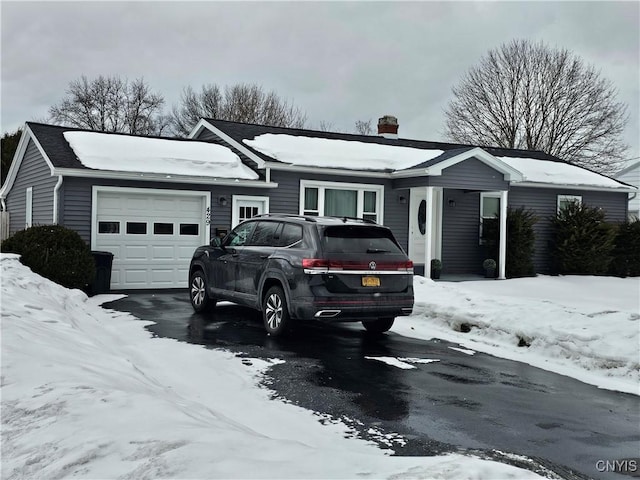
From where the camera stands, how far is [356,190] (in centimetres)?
1920

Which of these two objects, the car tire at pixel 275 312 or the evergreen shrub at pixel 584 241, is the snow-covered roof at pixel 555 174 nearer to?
the evergreen shrub at pixel 584 241

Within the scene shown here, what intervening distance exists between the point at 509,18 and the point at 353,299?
1198 centimetres

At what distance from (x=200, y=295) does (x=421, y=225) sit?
9.98m

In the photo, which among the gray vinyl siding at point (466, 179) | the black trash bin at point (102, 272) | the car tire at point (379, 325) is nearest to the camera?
the car tire at point (379, 325)

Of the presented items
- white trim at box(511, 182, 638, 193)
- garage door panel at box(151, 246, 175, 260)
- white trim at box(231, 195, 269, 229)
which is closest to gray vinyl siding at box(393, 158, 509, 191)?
white trim at box(511, 182, 638, 193)

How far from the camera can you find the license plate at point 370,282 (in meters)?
9.29

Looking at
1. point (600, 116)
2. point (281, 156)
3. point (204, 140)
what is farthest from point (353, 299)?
point (600, 116)

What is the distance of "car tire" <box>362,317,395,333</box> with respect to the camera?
10.4 meters

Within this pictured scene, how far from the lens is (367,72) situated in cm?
3078

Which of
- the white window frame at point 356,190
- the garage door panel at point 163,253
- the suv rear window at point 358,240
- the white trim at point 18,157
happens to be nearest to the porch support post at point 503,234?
the white window frame at point 356,190

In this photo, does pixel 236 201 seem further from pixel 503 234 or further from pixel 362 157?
pixel 503 234

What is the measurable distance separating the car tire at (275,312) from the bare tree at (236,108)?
130 feet

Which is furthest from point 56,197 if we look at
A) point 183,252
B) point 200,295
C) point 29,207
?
point 200,295

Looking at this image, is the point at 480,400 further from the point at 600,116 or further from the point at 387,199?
the point at 600,116
